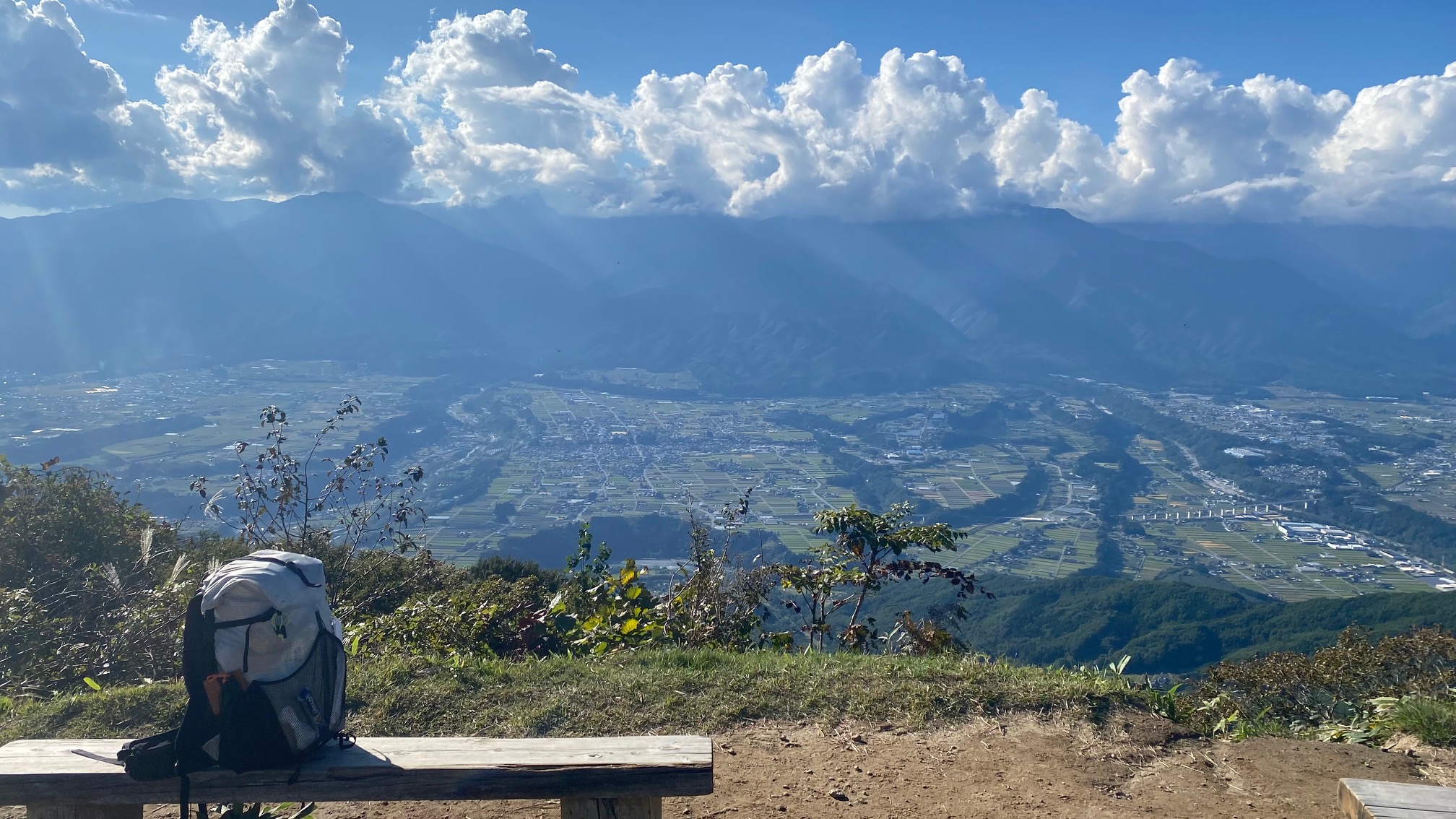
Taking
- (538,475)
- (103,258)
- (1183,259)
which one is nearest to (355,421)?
(538,475)

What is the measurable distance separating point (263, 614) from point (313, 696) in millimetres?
340

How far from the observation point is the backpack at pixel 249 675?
2.43 meters

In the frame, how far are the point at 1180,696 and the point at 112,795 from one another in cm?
502

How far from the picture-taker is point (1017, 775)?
381 centimetres

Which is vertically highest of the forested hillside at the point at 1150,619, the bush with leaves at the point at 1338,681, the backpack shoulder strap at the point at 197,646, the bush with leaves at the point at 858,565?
the backpack shoulder strap at the point at 197,646

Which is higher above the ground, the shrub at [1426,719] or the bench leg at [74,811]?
the bench leg at [74,811]

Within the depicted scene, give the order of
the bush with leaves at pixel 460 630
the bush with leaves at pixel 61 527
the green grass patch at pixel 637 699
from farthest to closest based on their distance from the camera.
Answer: the bush with leaves at pixel 61 527 → the bush with leaves at pixel 460 630 → the green grass patch at pixel 637 699

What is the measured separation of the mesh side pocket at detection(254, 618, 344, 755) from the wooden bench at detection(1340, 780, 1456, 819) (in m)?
Result: 3.23

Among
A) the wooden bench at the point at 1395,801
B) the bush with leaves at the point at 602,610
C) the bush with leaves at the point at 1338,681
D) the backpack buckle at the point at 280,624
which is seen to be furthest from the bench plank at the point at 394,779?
the bush with leaves at the point at 1338,681

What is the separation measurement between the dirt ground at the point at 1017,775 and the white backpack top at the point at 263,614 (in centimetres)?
144

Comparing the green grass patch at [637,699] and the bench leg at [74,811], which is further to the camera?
the green grass patch at [637,699]

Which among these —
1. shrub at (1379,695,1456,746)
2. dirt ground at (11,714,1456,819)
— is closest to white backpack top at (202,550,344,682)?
dirt ground at (11,714,1456,819)

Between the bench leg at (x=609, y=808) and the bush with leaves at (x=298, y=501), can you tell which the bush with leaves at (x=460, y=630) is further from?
the bench leg at (x=609, y=808)

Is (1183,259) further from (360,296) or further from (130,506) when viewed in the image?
(130,506)
